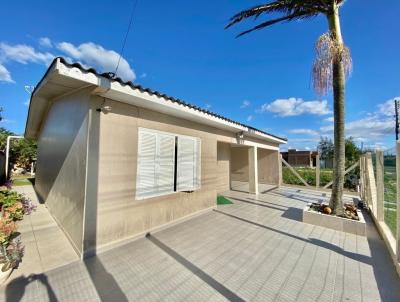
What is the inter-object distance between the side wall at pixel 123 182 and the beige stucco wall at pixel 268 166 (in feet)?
37.5

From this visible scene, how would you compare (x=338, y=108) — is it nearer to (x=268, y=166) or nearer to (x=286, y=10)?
(x=286, y=10)

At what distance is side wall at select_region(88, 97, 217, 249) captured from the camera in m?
4.54

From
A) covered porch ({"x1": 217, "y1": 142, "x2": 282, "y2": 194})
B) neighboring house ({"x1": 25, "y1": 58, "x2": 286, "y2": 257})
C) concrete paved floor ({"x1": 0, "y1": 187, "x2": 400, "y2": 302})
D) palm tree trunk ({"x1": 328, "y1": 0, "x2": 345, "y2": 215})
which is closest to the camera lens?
concrete paved floor ({"x1": 0, "y1": 187, "x2": 400, "y2": 302})

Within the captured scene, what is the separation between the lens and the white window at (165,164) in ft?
17.6

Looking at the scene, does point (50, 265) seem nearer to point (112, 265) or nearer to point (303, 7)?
point (112, 265)

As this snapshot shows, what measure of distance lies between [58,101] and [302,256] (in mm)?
8798

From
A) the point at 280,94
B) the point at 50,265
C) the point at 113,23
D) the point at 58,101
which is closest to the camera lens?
the point at 50,265

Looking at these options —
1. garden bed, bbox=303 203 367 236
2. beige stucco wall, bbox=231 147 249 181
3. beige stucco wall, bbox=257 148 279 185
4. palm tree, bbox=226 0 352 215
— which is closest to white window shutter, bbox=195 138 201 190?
garden bed, bbox=303 203 367 236

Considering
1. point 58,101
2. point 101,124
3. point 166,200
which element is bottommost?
point 166,200

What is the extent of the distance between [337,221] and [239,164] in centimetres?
989

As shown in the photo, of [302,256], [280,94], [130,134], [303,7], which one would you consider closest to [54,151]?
[130,134]

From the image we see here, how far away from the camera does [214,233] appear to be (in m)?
5.71

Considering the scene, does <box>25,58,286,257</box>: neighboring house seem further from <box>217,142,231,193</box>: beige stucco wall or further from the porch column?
<box>217,142,231,193</box>: beige stucco wall

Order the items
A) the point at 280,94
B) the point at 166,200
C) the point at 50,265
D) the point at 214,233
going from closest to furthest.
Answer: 1. the point at 50,265
2. the point at 214,233
3. the point at 166,200
4. the point at 280,94
